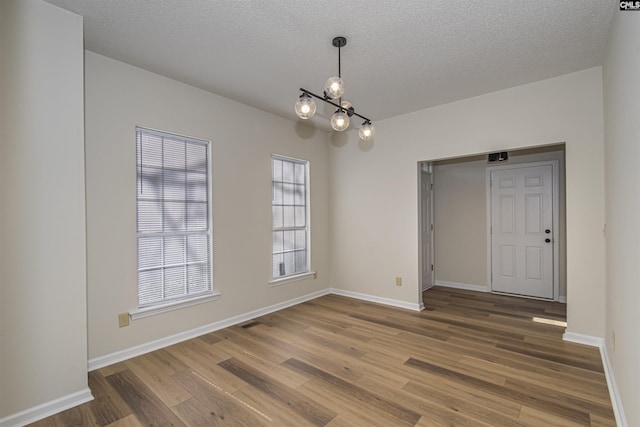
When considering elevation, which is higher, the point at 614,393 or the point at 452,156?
the point at 452,156

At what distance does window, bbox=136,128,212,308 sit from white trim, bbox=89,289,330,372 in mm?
374

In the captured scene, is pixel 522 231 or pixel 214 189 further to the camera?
pixel 522 231

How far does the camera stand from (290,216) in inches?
179

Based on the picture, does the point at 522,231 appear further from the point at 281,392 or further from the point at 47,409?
the point at 47,409

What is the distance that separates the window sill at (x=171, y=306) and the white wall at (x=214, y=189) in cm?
5

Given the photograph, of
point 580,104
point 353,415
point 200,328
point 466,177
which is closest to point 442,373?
point 353,415

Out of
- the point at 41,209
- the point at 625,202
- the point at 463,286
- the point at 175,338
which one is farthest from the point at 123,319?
the point at 463,286

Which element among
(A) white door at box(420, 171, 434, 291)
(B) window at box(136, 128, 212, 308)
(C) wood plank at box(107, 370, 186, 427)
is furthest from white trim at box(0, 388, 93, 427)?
(A) white door at box(420, 171, 434, 291)

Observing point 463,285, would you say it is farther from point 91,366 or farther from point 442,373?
point 91,366

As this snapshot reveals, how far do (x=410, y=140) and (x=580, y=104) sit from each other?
1.81 meters

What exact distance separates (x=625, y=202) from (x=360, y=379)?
2.15 meters

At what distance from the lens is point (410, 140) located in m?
4.23

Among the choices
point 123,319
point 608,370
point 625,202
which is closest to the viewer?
point 625,202

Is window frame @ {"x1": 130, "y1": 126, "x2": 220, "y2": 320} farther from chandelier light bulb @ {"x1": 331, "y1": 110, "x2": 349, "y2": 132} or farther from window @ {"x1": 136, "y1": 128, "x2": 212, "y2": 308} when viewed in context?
chandelier light bulb @ {"x1": 331, "y1": 110, "x2": 349, "y2": 132}
